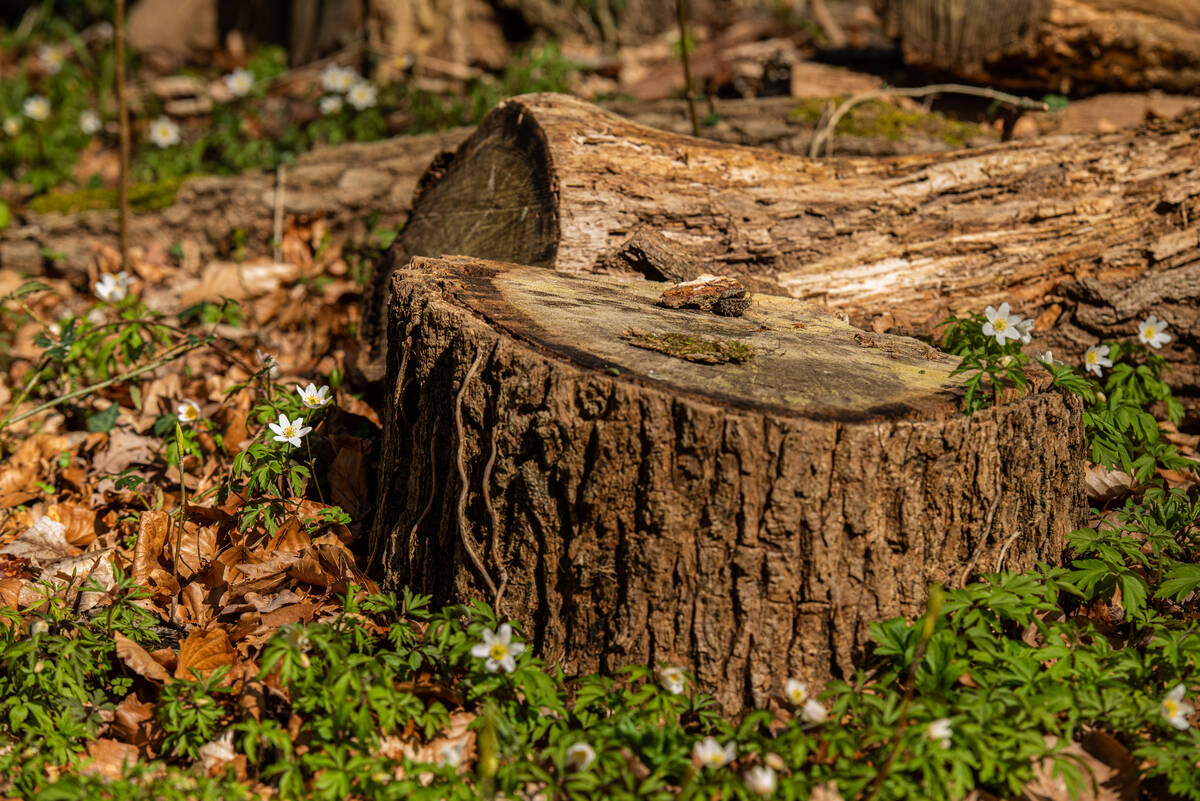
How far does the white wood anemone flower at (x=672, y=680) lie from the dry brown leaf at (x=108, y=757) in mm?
1278

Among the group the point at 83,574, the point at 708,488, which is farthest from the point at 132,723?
the point at 708,488

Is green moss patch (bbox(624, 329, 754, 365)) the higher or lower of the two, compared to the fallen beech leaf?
higher

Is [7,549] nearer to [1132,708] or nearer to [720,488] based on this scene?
[720,488]

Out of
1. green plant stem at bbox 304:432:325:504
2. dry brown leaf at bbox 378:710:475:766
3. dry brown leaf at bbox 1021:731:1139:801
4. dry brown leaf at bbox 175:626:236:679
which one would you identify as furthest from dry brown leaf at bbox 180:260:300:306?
dry brown leaf at bbox 1021:731:1139:801

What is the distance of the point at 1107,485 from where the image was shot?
2.92m

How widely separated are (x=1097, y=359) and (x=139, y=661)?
10.6 ft

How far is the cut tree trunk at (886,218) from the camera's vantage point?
3.33 m

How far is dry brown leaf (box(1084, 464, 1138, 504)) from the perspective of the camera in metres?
2.90

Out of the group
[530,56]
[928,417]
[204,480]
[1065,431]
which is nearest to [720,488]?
[928,417]

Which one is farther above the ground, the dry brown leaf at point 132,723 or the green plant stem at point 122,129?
the green plant stem at point 122,129

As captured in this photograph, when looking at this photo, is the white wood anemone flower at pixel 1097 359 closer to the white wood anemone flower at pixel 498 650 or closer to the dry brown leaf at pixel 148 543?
the white wood anemone flower at pixel 498 650

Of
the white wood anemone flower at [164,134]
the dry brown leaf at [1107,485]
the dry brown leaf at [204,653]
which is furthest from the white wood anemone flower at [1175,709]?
the white wood anemone flower at [164,134]

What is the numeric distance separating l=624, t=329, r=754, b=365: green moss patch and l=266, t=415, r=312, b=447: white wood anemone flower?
1087 millimetres

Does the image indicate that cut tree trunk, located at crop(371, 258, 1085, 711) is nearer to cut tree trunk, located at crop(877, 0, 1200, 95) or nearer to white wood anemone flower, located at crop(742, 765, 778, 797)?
white wood anemone flower, located at crop(742, 765, 778, 797)
